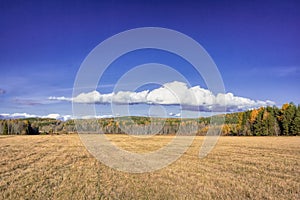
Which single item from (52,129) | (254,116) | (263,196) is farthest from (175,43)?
(52,129)

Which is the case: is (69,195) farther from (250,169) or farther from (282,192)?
(250,169)

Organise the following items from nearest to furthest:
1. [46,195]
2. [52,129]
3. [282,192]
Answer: [46,195], [282,192], [52,129]

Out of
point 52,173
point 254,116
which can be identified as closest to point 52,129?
point 254,116

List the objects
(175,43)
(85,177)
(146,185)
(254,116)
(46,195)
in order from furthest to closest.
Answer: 1. (254,116)
2. (175,43)
3. (85,177)
4. (146,185)
5. (46,195)

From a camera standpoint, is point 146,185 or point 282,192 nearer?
point 282,192

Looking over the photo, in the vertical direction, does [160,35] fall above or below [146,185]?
above

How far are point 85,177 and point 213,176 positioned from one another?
5873 millimetres

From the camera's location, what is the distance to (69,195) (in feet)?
31.9

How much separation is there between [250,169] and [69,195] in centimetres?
1033

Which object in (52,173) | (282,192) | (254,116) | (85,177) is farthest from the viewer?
(254,116)

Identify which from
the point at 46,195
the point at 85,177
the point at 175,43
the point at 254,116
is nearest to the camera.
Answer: the point at 46,195

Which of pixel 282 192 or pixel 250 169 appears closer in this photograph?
pixel 282 192

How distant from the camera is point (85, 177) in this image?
43.5ft

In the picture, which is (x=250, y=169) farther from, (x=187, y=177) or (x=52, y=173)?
(x=52, y=173)
